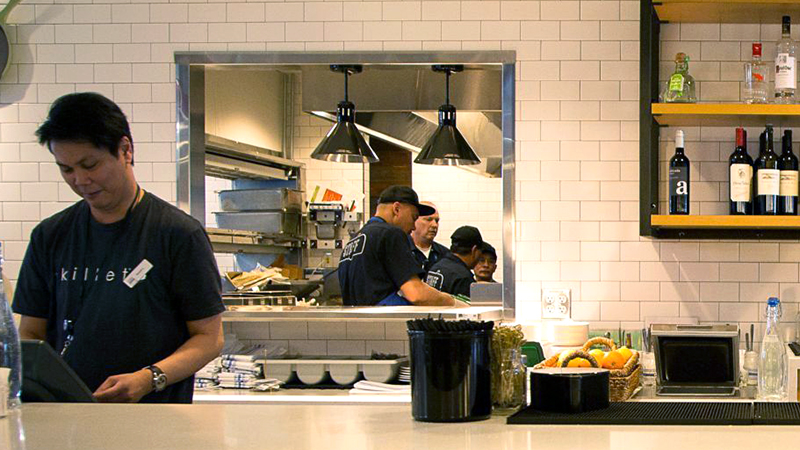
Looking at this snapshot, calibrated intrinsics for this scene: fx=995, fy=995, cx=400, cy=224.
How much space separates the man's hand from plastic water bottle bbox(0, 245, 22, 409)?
440mm

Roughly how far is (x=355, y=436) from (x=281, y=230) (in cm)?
591

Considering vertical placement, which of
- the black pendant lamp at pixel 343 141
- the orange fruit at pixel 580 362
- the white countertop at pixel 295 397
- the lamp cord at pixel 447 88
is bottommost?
the white countertop at pixel 295 397

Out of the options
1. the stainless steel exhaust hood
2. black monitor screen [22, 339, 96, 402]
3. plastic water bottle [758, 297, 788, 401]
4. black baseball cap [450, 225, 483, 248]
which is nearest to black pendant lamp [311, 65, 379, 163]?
the stainless steel exhaust hood

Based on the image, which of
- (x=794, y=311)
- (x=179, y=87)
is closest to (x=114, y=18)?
(x=179, y=87)

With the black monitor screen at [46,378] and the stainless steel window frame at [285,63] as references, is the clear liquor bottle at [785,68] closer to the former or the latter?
the stainless steel window frame at [285,63]

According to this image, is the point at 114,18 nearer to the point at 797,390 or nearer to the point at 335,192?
the point at 797,390

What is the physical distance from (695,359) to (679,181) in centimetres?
76

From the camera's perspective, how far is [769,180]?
407cm

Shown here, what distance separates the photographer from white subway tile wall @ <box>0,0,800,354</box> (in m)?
4.39

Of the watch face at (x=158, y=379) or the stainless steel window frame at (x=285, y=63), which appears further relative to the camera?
the stainless steel window frame at (x=285, y=63)

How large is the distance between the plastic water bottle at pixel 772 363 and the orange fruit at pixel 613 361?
70 cm

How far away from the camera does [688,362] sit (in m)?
3.84

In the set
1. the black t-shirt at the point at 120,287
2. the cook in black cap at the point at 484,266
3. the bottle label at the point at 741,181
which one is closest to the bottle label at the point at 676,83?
the bottle label at the point at 741,181

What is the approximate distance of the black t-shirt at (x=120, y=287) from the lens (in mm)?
2625
